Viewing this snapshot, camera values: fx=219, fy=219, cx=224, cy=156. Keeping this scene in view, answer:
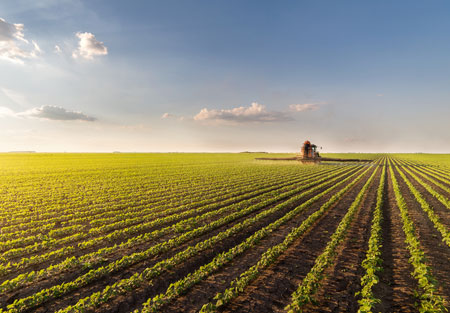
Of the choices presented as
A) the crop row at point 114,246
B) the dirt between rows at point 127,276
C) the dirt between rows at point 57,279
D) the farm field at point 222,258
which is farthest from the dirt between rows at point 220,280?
the crop row at point 114,246

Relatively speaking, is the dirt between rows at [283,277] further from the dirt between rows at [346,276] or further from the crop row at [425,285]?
the crop row at [425,285]

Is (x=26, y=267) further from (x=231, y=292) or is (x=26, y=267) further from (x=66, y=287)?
(x=231, y=292)

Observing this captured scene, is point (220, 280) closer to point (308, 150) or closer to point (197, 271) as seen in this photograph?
point (197, 271)

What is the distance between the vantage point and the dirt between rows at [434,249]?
783 centimetres

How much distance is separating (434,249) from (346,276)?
5.96 meters

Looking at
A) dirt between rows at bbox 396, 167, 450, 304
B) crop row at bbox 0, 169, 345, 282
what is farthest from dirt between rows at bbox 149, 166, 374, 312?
dirt between rows at bbox 396, 167, 450, 304

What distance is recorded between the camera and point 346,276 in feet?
26.5

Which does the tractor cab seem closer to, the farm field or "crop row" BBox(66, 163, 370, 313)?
the farm field

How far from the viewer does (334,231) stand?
41.2 feet

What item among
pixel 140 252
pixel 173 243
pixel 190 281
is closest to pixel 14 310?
pixel 140 252

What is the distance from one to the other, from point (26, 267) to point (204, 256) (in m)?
7.18

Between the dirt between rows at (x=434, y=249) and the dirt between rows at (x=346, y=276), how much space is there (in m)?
2.30

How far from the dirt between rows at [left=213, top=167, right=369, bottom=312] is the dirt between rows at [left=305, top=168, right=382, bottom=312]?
0.80 m

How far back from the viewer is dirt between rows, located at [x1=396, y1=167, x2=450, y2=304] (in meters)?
7.83
